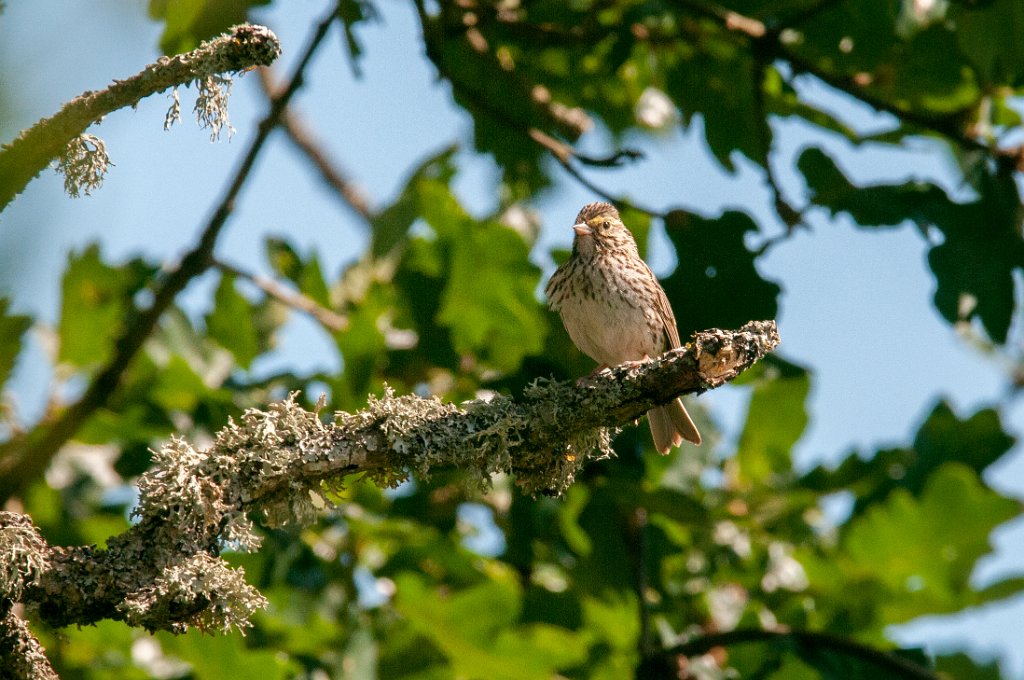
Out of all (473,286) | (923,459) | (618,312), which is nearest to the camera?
(618,312)

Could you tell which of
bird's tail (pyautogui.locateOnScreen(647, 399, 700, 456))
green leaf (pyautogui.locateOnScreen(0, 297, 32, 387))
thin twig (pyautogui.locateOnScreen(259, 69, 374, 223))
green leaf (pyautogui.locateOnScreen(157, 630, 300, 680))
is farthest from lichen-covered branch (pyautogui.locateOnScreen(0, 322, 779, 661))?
thin twig (pyautogui.locateOnScreen(259, 69, 374, 223))

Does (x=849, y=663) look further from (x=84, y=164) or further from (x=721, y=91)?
(x=84, y=164)

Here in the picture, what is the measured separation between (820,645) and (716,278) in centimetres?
149

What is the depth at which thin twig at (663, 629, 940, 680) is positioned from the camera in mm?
4281

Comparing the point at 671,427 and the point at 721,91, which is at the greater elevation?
the point at 721,91

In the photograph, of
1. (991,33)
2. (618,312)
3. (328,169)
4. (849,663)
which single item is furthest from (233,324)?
(328,169)

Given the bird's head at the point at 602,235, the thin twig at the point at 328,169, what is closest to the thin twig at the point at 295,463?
the bird's head at the point at 602,235

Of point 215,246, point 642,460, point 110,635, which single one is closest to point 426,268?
point 215,246

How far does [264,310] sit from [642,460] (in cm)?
214

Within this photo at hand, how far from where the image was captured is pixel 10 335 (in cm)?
360

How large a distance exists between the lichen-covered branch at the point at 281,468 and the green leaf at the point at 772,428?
223 centimetres

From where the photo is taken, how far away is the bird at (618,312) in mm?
4598

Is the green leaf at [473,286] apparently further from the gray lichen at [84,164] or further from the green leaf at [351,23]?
the gray lichen at [84,164]

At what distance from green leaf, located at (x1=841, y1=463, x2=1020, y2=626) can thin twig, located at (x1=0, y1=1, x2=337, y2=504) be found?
2.97 meters
